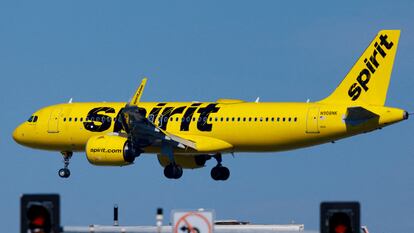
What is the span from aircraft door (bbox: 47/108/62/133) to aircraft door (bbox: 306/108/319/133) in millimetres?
19999

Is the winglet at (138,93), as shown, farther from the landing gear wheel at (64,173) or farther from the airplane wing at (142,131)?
the landing gear wheel at (64,173)

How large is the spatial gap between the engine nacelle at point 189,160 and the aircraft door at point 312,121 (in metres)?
13.2

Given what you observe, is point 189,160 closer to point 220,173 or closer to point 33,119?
point 220,173

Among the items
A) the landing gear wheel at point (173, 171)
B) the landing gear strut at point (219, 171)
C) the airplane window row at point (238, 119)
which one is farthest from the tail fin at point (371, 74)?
the landing gear wheel at point (173, 171)

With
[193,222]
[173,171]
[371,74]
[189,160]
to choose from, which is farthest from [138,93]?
[193,222]

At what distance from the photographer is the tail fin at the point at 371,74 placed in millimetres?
81375

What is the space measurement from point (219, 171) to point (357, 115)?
14465 mm

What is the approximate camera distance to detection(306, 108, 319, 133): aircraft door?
79.6 metres

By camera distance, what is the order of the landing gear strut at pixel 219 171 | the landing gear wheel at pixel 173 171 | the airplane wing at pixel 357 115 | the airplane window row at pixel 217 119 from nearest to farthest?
the airplane wing at pixel 357 115, the airplane window row at pixel 217 119, the landing gear wheel at pixel 173 171, the landing gear strut at pixel 219 171

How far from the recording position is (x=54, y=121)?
3546 inches

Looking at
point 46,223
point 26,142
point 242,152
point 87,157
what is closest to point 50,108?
point 26,142

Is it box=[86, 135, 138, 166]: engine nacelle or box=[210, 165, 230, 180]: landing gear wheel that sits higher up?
box=[86, 135, 138, 166]: engine nacelle

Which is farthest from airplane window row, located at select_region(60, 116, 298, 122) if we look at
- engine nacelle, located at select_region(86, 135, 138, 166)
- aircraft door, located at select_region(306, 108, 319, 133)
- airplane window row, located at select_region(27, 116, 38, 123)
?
engine nacelle, located at select_region(86, 135, 138, 166)

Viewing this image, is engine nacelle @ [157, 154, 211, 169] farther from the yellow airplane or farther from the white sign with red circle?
the white sign with red circle
